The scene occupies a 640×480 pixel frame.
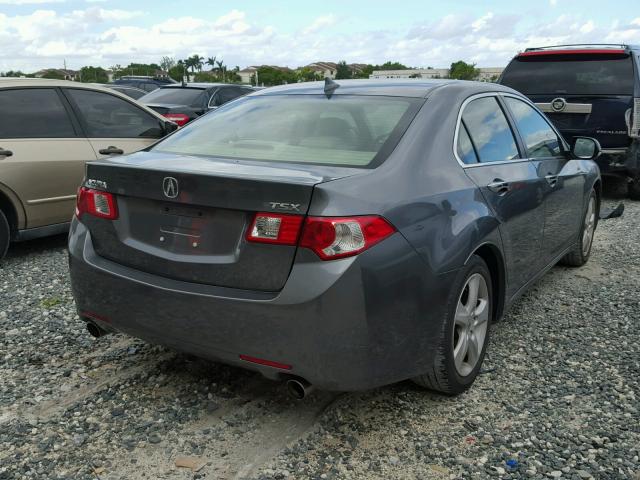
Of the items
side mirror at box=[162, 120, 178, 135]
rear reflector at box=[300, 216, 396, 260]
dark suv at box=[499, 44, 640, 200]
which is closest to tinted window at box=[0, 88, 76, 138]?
side mirror at box=[162, 120, 178, 135]

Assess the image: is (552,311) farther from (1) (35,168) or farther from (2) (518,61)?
(2) (518,61)

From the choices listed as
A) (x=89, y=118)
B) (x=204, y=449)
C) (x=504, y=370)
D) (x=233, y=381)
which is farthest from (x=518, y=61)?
(x=204, y=449)

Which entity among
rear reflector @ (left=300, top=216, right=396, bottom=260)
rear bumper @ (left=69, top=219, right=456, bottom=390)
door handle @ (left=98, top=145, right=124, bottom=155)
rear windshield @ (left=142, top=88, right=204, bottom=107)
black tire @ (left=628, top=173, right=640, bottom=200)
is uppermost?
rear windshield @ (left=142, top=88, right=204, bottom=107)

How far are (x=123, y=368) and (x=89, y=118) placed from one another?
344 centimetres

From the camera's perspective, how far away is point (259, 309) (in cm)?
259

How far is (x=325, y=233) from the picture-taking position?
2490 millimetres

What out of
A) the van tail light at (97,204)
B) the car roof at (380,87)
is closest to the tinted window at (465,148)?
the car roof at (380,87)

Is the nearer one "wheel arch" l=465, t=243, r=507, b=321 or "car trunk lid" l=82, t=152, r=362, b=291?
"car trunk lid" l=82, t=152, r=362, b=291

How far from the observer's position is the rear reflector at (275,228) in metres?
2.52

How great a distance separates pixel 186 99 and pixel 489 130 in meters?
8.52

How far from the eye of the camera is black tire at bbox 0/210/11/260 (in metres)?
5.45

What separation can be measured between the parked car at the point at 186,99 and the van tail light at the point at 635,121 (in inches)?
239

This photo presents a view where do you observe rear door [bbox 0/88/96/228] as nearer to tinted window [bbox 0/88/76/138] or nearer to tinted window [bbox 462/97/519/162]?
tinted window [bbox 0/88/76/138]

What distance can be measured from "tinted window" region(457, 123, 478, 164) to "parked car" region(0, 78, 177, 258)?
380cm
